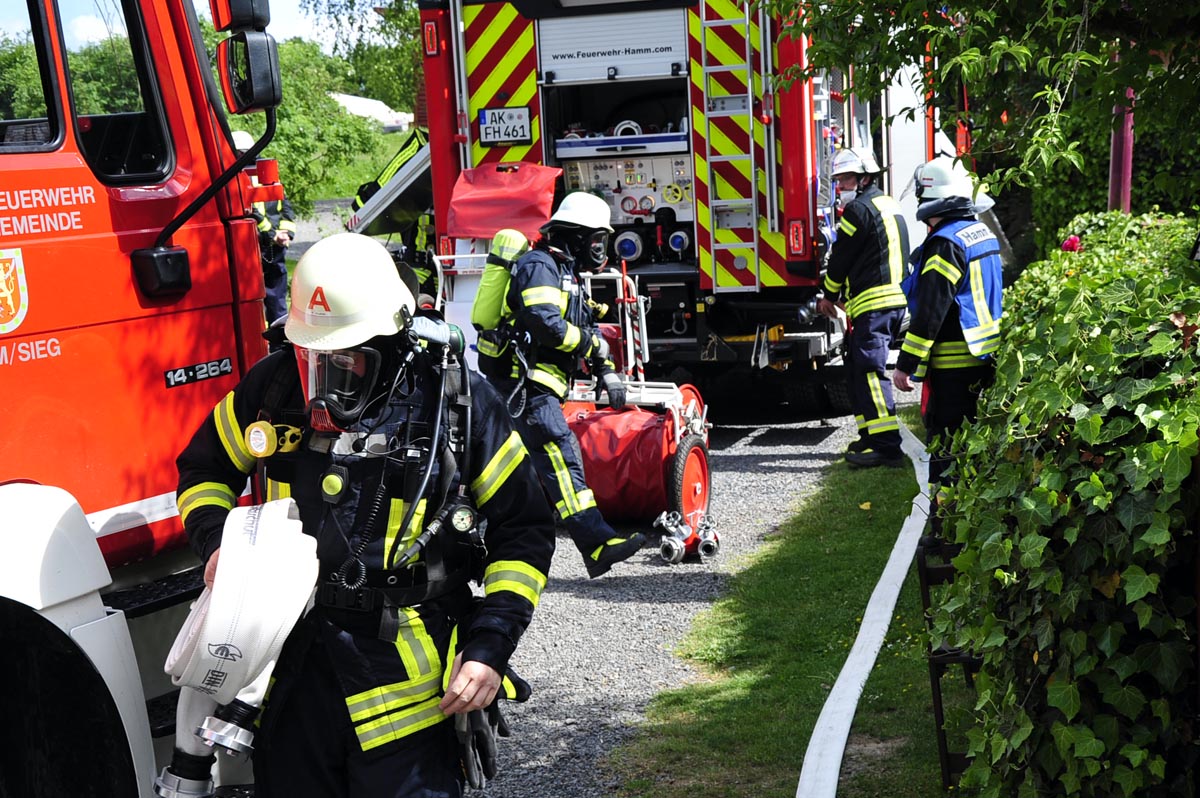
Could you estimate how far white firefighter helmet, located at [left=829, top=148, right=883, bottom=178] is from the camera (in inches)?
334

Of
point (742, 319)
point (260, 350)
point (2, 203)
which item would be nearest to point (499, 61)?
point (742, 319)

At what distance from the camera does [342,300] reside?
9.27ft

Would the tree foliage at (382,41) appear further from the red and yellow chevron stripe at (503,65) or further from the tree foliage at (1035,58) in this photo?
the tree foliage at (1035,58)

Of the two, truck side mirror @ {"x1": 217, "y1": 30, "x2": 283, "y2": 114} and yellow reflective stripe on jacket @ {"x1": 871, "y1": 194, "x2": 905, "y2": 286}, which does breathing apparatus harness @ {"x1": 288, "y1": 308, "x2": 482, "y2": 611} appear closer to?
truck side mirror @ {"x1": 217, "y1": 30, "x2": 283, "y2": 114}

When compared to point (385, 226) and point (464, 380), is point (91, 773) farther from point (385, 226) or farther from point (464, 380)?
point (385, 226)

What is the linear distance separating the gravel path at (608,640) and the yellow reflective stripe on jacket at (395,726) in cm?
149

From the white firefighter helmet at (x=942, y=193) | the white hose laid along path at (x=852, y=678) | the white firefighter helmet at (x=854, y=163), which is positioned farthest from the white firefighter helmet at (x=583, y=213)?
the white firefighter helmet at (x=854, y=163)

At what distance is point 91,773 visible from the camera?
2980mm

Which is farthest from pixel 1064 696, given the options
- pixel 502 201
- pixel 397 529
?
pixel 502 201

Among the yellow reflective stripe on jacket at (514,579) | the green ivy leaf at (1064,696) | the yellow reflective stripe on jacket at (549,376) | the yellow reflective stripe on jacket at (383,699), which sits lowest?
the yellow reflective stripe on jacket at (383,699)

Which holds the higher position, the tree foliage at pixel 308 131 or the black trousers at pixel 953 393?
the tree foliage at pixel 308 131

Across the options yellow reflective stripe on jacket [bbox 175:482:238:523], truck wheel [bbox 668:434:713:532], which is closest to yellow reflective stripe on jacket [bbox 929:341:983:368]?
truck wheel [bbox 668:434:713:532]

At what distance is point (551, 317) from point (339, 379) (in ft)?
10.6

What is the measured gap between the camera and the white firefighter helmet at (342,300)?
2830mm
